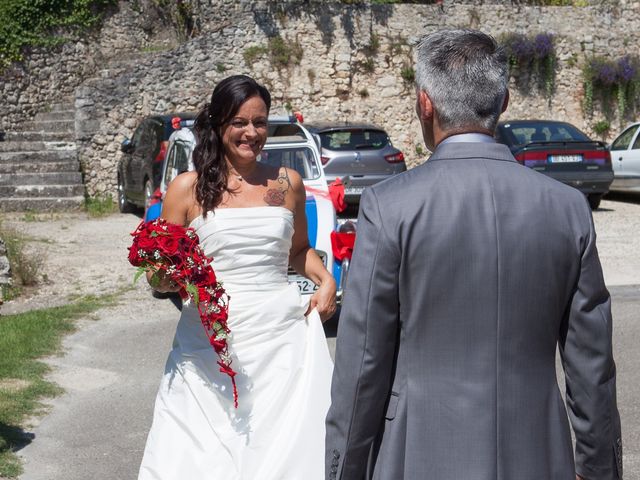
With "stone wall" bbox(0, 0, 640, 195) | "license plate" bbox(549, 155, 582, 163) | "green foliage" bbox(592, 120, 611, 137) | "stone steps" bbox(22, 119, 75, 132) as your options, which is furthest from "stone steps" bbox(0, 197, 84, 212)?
"green foliage" bbox(592, 120, 611, 137)

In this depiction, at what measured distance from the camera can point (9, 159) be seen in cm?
2012

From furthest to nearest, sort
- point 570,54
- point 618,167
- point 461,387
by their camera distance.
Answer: point 570,54 < point 618,167 < point 461,387

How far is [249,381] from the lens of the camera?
4.04 m

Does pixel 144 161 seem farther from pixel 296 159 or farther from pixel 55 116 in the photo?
pixel 296 159

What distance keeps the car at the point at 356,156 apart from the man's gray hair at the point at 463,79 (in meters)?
13.9

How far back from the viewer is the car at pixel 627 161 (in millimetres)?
19109

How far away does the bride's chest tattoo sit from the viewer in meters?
4.37

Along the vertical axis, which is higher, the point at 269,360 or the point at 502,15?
the point at 502,15

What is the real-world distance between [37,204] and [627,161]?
38.6 ft

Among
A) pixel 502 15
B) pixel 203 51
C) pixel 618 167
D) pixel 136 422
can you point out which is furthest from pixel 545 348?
pixel 502 15

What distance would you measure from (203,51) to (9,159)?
5.02 m

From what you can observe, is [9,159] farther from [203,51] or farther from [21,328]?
[21,328]

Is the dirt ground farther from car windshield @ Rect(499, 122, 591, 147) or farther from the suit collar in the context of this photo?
the suit collar

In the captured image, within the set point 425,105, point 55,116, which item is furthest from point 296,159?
point 55,116
